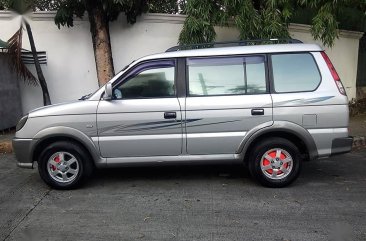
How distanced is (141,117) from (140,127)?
130 mm

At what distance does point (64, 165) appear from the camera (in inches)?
242

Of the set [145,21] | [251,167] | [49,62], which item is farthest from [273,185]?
[49,62]

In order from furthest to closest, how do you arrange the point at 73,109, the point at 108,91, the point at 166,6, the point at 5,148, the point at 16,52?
the point at 166,6 < the point at 16,52 < the point at 5,148 < the point at 73,109 < the point at 108,91

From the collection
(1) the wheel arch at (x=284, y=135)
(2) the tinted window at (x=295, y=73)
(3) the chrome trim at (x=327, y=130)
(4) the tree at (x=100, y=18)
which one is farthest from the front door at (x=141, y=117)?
(4) the tree at (x=100, y=18)

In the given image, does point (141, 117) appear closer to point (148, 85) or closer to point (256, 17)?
point (148, 85)

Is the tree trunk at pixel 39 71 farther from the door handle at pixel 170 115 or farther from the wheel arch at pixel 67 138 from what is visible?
the door handle at pixel 170 115

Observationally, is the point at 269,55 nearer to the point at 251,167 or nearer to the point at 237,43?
the point at 237,43

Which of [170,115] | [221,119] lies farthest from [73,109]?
[221,119]

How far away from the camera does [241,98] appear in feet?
19.7

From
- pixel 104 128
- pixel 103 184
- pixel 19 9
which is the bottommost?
pixel 103 184

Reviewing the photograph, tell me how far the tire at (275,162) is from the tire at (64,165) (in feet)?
7.21

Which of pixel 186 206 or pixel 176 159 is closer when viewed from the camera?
pixel 186 206

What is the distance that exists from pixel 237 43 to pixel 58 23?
5.17 meters

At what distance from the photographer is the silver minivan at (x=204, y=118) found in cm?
597
